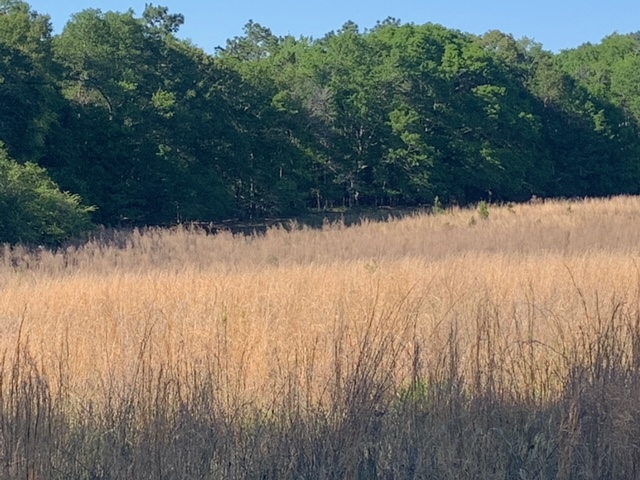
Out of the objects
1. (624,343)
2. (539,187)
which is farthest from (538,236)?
(539,187)

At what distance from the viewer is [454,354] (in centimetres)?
453

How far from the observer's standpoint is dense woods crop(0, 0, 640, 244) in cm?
3150

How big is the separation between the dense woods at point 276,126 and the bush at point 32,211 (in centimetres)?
5

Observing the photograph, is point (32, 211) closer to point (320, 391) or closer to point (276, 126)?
point (320, 391)

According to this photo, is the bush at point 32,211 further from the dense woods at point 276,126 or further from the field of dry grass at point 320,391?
the field of dry grass at point 320,391

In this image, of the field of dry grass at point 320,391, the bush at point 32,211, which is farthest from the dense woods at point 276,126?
the field of dry grass at point 320,391

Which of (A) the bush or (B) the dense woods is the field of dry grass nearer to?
(A) the bush

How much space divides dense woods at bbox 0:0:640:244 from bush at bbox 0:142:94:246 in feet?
0.18

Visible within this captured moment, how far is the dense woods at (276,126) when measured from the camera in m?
31.5

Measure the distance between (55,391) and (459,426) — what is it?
2.32 m

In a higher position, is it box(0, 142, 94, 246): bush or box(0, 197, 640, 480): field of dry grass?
box(0, 142, 94, 246): bush

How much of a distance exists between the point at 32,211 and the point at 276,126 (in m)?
22.6

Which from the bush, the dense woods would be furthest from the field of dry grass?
the dense woods


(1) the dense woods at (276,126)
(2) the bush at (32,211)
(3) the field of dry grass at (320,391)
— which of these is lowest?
(3) the field of dry grass at (320,391)
